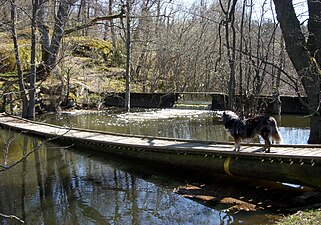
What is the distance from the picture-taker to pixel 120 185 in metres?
8.18

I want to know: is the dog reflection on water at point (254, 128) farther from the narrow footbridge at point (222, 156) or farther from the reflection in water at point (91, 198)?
the reflection in water at point (91, 198)

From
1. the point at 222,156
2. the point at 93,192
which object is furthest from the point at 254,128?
the point at 93,192

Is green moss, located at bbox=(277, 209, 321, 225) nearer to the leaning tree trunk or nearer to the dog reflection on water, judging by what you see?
the dog reflection on water

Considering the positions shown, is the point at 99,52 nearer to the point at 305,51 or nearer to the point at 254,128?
the point at 305,51

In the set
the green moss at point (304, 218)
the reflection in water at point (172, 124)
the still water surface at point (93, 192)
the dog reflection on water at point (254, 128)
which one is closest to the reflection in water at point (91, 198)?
the still water surface at point (93, 192)

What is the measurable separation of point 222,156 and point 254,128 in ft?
3.19

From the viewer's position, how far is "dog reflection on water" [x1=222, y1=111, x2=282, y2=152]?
7.55 meters

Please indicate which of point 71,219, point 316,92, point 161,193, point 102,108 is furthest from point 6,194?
point 102,108

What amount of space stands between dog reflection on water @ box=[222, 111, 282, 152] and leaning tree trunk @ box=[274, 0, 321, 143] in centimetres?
212

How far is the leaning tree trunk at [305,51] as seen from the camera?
9289 millimetres

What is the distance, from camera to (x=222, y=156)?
8.08 m

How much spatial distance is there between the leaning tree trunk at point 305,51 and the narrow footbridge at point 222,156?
1931 millimetres

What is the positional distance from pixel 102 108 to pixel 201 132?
11204 mm

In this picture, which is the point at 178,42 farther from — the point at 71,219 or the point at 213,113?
the point at 71,219
